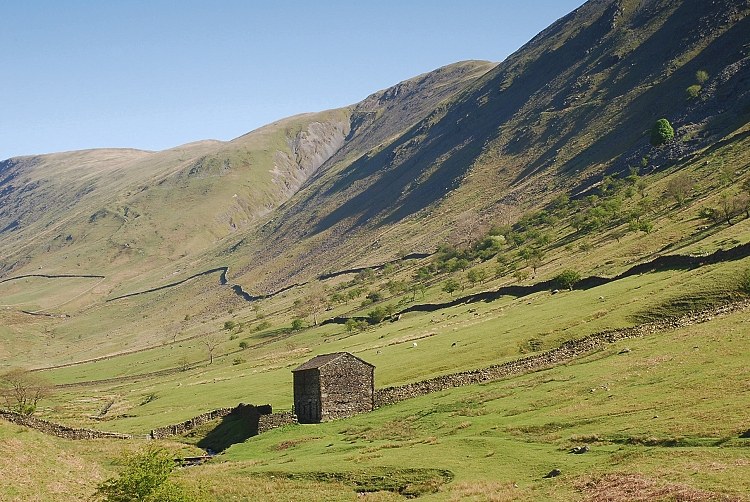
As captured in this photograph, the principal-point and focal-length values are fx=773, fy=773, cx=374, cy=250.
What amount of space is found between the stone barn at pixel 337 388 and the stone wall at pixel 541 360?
1.56 m

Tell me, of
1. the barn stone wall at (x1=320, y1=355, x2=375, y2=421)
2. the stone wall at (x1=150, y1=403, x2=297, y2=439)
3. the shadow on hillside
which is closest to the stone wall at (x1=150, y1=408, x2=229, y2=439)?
the stone wall at (x1=150, y1=403, x2=297, y2=439)

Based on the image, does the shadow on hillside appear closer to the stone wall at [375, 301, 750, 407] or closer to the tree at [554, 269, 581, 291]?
the stone wall at [375, 301, 750, 407]

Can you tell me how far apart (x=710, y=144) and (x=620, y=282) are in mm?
106810

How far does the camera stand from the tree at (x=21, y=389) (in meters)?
107

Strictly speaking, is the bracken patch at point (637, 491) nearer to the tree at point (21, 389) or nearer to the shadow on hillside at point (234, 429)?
the shadow on hillside at point (234, 429)

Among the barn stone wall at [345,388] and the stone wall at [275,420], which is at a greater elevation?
the barn stone wall at [345,388]

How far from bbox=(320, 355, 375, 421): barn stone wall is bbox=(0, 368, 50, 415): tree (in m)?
52.8

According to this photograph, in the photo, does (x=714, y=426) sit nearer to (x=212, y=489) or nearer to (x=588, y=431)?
(x=588, y=431)

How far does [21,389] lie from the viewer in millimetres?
108688

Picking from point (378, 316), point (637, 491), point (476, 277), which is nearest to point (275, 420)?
point (637, 491)

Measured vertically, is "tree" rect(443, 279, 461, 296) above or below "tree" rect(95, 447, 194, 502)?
below

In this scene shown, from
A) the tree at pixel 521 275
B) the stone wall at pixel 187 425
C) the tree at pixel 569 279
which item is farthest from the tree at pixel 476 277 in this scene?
Result: the stone wall at pixel 187 425

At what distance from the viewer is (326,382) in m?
63.4

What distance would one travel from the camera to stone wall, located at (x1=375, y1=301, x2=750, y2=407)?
60719mm
